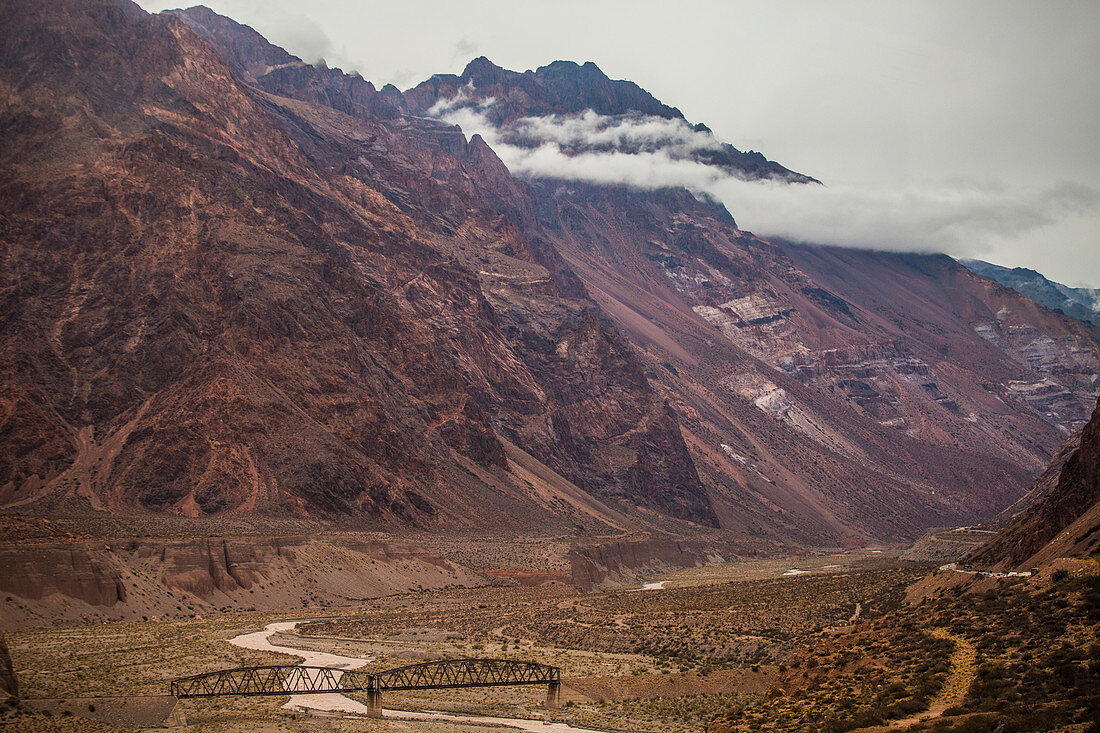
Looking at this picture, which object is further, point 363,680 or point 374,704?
point 363,680

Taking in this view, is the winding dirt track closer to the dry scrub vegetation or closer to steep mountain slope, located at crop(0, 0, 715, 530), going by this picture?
the dry scrub vegetation

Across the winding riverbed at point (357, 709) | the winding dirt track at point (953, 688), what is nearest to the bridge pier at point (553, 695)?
the winding riverbed at point (357, 709)

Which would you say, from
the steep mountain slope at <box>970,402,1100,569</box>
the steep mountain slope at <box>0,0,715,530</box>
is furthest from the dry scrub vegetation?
Answer: the steep mountain slope at <box>0,0,715,530</box>

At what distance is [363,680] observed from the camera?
60.8 meters

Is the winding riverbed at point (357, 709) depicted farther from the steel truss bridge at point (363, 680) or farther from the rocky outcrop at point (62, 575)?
the rocky outcrop at point (62, 575)

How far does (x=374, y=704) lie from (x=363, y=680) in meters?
7.10

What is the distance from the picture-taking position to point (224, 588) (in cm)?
9831

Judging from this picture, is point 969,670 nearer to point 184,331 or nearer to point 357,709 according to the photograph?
point 357,709

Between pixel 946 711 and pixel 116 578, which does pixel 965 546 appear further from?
pixel 946 711

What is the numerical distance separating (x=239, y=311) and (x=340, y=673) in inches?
3600

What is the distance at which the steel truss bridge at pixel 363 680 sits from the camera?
5372 centimetres

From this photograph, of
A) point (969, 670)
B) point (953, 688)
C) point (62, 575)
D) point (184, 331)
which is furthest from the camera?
point (184, 331)

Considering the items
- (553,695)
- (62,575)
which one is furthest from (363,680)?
(62,575)

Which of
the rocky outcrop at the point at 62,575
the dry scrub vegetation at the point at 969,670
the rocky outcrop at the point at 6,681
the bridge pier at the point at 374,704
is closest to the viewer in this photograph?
the dry scrub vegetation at the point at 969,670
